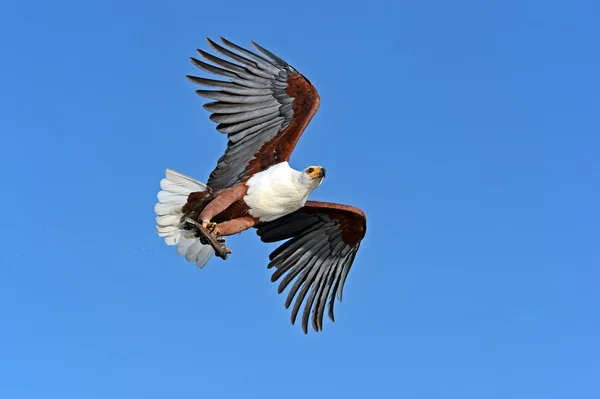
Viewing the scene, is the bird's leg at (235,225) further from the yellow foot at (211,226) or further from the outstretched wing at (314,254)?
the outstretched wing at (314,254)

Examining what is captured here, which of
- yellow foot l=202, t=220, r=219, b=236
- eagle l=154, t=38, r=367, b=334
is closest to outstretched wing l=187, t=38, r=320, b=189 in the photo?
eagle l=154, t=38, r=367, b=334

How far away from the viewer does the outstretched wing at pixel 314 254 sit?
13203 mm

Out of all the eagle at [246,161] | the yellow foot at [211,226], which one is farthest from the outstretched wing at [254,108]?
the yellow foot at [211,226]

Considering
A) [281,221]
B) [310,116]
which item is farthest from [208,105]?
[281,221]

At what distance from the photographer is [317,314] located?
13.5 meters

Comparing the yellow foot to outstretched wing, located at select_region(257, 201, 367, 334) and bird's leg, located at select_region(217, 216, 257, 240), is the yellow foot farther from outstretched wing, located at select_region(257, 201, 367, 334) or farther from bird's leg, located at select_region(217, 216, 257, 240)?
outstretched wing, located at select_region(257, 201, 367, 334)

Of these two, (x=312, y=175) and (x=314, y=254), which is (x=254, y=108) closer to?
(x=312, y=175)

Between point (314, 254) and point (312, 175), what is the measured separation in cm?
233

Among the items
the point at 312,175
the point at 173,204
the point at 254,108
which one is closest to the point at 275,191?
the point at 312,175

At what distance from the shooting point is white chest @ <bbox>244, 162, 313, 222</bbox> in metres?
11.5

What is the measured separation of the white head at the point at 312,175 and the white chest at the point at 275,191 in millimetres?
76

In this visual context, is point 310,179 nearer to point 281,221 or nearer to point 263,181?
point 263,181

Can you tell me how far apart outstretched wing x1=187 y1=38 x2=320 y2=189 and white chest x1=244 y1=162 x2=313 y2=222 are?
240 millimetres

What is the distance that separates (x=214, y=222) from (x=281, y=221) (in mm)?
1767
